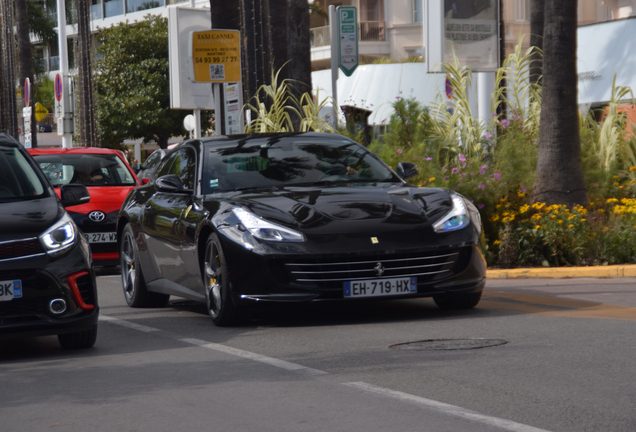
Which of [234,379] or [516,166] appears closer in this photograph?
[234,379]

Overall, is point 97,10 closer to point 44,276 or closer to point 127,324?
point 127,324

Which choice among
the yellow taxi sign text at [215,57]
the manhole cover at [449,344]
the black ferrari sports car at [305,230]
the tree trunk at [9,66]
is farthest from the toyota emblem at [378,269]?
the tree trunk at [9,66]

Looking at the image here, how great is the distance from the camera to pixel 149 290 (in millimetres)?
10000

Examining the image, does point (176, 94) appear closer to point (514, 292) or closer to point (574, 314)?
point (514, 292)

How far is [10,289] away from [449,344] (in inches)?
111

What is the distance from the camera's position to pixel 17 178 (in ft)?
26.1

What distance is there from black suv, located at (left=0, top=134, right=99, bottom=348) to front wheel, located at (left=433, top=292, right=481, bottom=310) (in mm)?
2821

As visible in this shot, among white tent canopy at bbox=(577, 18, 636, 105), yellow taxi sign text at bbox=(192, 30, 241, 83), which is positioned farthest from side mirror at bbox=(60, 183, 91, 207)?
white tent canopy at bbox=(577, 18, 636, 105)

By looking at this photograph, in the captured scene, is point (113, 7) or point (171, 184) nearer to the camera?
point (171, 184)

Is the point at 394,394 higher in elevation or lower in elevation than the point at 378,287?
lower

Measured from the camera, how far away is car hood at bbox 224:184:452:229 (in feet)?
26.1

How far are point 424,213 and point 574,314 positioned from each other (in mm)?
1422

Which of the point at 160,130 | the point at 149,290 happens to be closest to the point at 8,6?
the point at 160,130

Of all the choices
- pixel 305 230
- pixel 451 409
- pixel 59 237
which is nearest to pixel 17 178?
pixel 59 237
